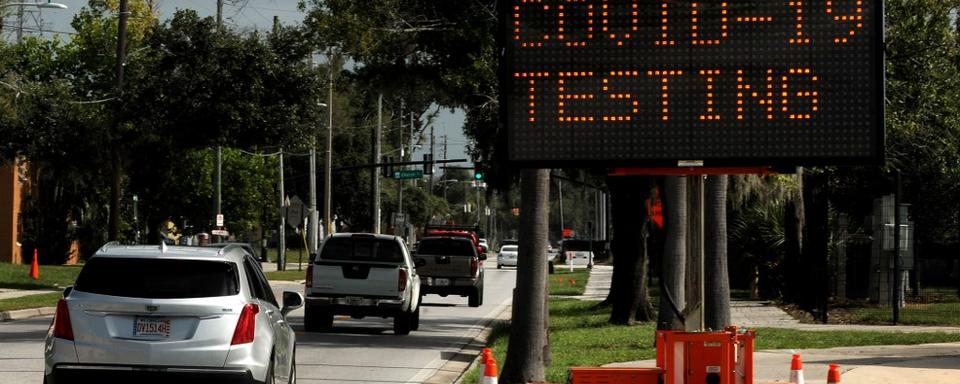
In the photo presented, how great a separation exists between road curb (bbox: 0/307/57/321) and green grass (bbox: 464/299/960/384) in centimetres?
914

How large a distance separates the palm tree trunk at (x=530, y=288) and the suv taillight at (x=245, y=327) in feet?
13.7

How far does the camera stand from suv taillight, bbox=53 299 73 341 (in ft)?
39.9


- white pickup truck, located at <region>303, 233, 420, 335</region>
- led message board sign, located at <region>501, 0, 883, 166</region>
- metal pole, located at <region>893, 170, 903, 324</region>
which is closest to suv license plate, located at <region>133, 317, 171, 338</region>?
led message board sign, located at <region>501, 0, 883, 166</region>

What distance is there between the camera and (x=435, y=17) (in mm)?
23562

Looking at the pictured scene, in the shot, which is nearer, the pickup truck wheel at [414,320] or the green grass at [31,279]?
the pickup truck wheel at [414,320]

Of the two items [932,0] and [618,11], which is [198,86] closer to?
[932,0]

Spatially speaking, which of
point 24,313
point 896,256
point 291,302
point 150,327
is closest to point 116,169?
point 24,313

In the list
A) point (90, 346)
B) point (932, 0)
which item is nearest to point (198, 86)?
point (932, 0)

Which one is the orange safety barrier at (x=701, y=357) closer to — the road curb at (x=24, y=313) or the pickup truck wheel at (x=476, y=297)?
the road curb at (x=24, y=313)

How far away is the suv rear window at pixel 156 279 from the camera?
1231cm

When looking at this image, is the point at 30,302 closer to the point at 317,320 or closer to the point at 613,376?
the point at 317,320

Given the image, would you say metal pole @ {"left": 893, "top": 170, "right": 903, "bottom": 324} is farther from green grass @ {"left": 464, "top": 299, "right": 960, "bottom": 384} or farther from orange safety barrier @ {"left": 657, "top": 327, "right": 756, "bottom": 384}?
orange safety barrier @ {"left": 657, "top": 327, "right": 756, "bottom": 384}

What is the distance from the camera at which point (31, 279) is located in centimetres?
4044

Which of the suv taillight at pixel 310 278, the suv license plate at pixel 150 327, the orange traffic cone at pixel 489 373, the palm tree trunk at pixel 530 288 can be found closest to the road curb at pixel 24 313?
the suv taillight at pixel 310 278
